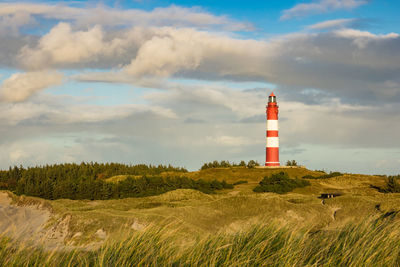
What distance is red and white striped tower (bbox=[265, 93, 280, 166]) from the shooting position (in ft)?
142

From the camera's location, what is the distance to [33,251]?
245 inches

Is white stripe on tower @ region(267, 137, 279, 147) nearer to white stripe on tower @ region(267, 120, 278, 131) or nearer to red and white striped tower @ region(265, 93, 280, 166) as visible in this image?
red and white striped tower @ region(265, 93, 280, 166)

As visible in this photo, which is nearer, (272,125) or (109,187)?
(109,187)

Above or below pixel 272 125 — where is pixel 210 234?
below

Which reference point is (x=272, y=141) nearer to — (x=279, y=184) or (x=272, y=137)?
(x=272, y=137)

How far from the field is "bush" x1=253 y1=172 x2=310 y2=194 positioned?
8.34 metres

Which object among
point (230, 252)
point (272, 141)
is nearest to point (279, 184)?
point (272, 141)

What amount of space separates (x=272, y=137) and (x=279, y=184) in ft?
56.3

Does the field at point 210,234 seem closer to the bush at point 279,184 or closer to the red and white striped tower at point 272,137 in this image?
the bush at point 279,184

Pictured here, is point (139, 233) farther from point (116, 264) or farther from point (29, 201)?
point (29, 201)

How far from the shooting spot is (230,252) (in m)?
6.28

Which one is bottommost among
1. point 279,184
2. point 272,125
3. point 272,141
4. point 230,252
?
point 230,252

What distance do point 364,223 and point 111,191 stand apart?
19072mm

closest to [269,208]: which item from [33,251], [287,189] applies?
[33,251]
